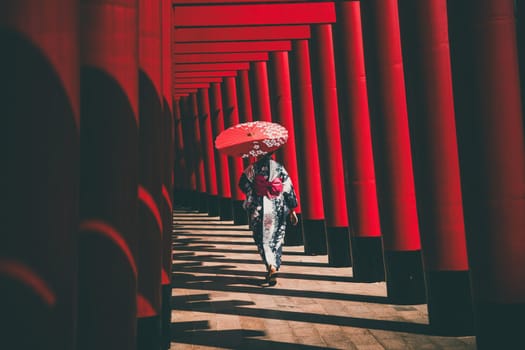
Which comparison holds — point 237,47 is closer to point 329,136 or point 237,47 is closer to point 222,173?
point 329,136

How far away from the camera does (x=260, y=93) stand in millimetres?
15992

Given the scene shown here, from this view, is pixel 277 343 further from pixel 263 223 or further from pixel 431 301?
pixel 263 223

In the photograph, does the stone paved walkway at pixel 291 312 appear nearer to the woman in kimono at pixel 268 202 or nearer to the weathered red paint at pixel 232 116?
the woman in kimono at pixel 268 202

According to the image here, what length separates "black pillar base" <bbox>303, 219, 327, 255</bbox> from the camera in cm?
1168

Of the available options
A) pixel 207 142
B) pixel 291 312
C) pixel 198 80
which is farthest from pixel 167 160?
pixel 207 142

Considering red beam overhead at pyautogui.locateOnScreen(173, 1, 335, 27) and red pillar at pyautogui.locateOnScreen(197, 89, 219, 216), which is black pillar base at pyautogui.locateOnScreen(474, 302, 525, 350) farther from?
red pillar at pyautogui.locateOnScreen(197, 89, 219, 216)

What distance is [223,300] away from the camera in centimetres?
760

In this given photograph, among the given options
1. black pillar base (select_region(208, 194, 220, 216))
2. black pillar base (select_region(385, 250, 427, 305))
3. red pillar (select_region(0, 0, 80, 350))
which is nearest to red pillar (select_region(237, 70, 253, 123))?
black pillar base (select_region(208, 194, 220, 216))

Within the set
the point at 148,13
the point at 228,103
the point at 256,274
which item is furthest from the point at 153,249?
the point at 228,103

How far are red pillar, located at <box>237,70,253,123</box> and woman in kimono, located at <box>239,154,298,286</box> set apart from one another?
9.72 m

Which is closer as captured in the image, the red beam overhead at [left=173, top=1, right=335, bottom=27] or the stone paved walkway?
the stone paved walkway

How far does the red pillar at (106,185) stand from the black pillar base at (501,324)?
2783 millimetres

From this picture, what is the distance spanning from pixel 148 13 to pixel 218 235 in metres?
12.1

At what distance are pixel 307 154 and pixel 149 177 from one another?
7.19 meters
